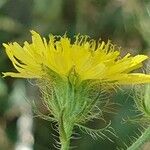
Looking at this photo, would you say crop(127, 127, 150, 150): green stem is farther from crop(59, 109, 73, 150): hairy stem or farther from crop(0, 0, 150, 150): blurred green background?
crop(0, 0, 150, 150): blurred green background

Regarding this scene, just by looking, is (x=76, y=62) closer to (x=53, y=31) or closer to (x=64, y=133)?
(x=64, y=133)

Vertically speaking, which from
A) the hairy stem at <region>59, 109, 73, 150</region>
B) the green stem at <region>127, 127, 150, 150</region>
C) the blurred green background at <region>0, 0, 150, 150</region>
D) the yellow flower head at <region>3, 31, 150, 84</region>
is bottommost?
the green stem at <region>127, 127, 150, 150</region>

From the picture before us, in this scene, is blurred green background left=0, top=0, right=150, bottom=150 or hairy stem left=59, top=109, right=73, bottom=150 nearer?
hairy stem left=59, top=109, right=73, bottom=150

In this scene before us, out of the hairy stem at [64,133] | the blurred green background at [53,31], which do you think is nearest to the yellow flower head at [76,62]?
the hairy stem at [64,133]

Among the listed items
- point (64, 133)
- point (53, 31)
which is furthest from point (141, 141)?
point (53, 31)

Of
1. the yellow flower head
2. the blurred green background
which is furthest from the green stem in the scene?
the blurred green background

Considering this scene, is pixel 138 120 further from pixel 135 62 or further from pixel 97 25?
pixel 97 25

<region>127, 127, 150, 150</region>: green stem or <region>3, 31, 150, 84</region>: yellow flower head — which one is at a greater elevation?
<region>3, 31, 150, 84</region>: yellow flower head

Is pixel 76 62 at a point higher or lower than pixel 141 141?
higher

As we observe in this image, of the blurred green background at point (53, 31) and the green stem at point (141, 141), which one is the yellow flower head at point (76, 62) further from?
the blurred green background at point (53, 31)
